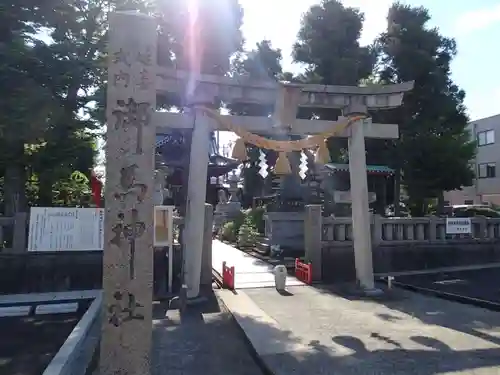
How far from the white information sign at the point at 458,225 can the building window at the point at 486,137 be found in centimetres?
2692

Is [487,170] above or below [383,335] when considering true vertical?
above

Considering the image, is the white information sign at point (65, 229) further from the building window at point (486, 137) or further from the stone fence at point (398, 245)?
the building window at point (486, 137)

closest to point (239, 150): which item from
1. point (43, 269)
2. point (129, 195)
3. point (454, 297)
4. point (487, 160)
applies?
point (43, 269)

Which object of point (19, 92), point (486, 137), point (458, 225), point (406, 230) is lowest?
point (406, 230)

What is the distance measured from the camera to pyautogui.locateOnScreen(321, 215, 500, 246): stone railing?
13.8 meters

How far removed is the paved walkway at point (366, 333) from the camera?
584 centimetres

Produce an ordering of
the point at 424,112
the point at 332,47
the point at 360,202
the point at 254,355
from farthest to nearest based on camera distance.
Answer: the point at 332,47
the point at 424,112
the point at 360,202
the point at 254,355

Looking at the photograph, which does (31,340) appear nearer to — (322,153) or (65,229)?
(65,229)

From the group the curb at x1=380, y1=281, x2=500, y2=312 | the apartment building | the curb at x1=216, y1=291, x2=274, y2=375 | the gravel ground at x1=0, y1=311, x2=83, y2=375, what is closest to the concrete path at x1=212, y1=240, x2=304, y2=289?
the curb at x1=380, y1=281, x2=500, y2=312

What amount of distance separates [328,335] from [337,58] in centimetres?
1785

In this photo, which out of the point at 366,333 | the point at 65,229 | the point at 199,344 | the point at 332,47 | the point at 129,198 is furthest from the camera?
the point at 332,47

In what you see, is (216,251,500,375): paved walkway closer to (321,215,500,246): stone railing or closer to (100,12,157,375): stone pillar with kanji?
(100,12,157,375): stone pillar with kanji

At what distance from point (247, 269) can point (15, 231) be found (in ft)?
25.1

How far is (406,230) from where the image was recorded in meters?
14.6
